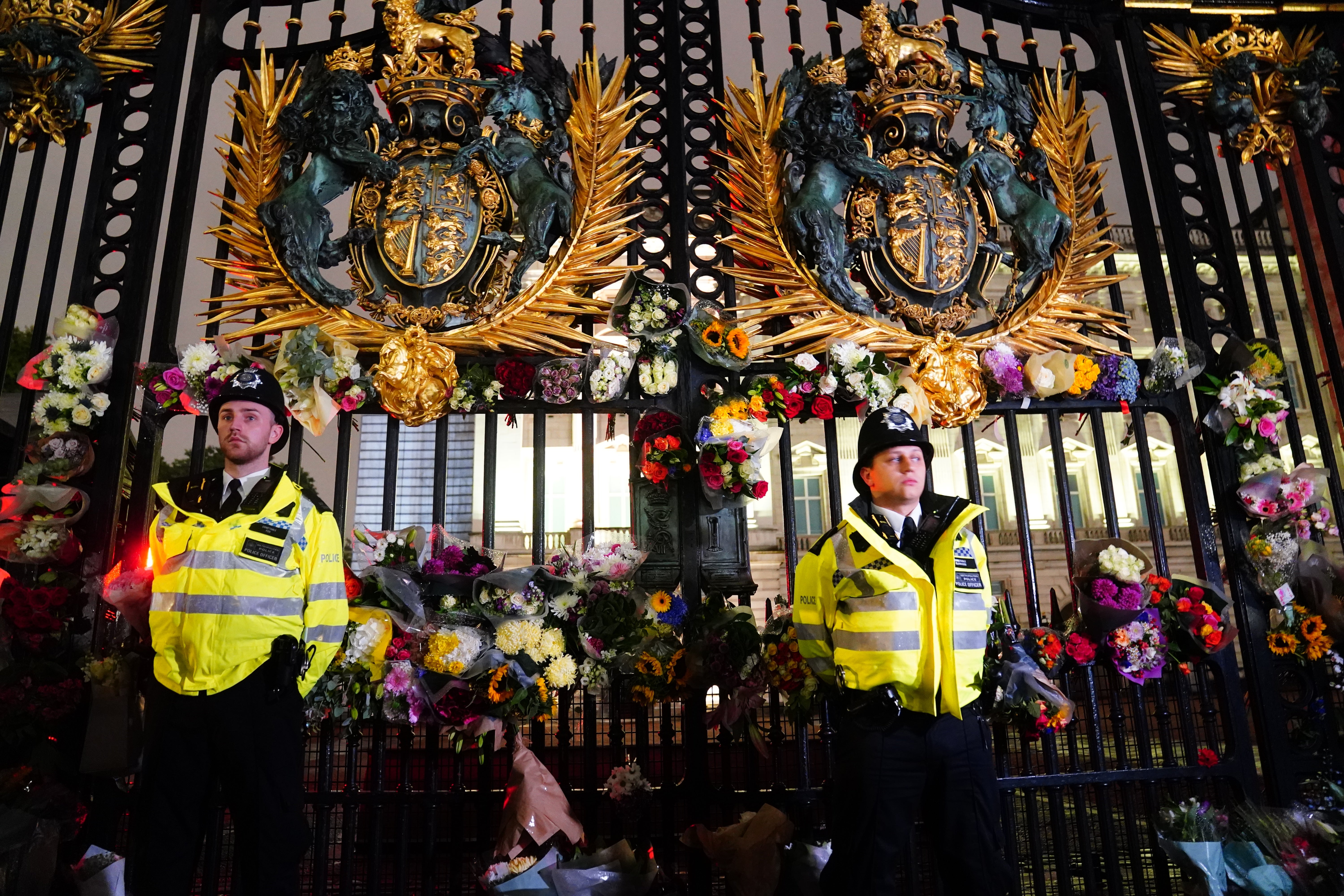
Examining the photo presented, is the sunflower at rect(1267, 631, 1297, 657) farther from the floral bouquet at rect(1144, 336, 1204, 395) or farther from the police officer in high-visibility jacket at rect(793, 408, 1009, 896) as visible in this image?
the police officer in high-visibility jacket at rect(793, 408, 1009, 896)

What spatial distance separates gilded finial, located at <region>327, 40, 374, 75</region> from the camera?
5.07 meters

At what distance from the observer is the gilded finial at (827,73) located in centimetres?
528

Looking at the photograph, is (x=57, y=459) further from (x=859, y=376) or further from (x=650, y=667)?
(x=859, y=376)

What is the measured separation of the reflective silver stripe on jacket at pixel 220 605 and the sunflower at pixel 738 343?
255 cm

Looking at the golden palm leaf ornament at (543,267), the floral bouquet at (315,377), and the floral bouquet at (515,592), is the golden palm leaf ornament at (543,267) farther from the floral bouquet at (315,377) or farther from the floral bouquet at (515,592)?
the floral bouquet at (515,592)

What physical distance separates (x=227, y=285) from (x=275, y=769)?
296 cm

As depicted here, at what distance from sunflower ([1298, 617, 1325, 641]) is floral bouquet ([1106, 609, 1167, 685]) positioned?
98 cm

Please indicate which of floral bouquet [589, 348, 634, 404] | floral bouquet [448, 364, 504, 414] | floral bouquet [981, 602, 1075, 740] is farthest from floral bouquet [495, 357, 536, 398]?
floral bouquet [981, 602, 1075, 740]

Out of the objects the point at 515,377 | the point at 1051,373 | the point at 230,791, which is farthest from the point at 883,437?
the point at 230,791

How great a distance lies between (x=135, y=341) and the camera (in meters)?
4.76

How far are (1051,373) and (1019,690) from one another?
6.13ft

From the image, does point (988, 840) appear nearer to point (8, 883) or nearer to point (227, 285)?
point (8, 883)

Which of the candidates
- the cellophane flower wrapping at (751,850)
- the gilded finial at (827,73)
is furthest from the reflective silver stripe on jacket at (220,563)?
the gilded finial at (827,73)

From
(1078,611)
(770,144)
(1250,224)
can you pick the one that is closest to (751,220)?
(770,144)
